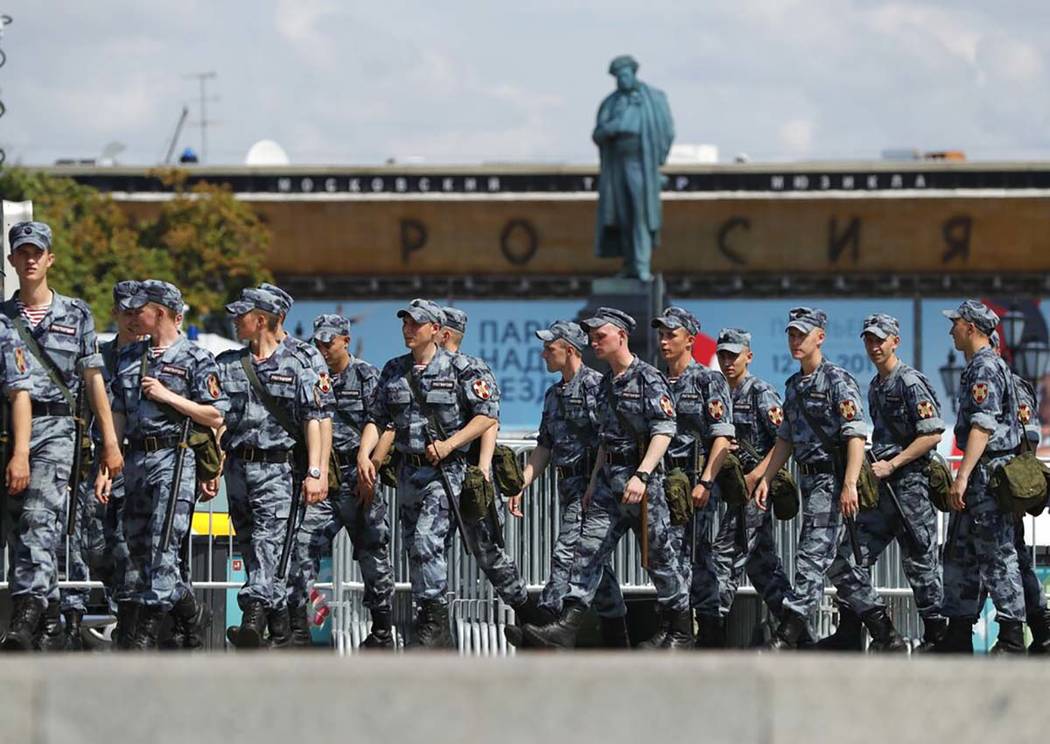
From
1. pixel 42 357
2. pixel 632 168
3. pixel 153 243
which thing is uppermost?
pixel 632 168

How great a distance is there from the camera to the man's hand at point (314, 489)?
416 inches

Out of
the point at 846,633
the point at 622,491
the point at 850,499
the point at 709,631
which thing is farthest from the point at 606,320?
the point at 846,633

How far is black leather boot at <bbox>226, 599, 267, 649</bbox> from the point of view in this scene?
1049 centimetres

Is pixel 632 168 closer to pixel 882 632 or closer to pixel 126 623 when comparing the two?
pixel 882 632

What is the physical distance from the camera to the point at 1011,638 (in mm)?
11289

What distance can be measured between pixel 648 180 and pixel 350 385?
25.2 metres

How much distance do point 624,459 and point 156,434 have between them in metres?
2.45

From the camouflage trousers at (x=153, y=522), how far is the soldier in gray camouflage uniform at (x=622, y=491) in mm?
1918

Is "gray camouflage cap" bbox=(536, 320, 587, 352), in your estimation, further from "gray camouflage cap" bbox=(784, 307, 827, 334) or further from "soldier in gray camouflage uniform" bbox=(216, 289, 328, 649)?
"soldier in gray camouflage uniform" bbox=(216, 289, 328, 649)

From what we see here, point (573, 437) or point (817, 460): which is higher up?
point (573, 437)

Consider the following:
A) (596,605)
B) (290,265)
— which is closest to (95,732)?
(596,605)

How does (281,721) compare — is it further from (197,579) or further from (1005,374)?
(197,579)

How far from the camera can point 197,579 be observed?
13.3 metres

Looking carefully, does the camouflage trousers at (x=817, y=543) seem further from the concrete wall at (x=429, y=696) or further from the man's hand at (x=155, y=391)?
the concrete wall at (x=429, y=696)
